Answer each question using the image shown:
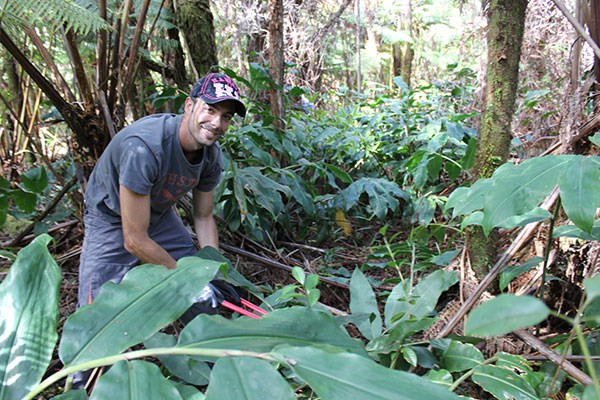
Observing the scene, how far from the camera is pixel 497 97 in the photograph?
1497mm

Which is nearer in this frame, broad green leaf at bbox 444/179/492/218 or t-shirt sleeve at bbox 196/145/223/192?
broad green leaf at bbox 444/179/492/218

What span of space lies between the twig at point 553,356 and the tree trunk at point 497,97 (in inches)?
12.1

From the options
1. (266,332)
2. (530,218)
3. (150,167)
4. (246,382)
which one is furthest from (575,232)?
(150,167)

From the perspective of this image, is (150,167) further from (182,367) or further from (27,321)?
(27,321)

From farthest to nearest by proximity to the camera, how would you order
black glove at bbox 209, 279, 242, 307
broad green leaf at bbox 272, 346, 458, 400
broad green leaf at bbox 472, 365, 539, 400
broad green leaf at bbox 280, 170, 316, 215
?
broad green leaf at bbox 280, 170, 316, 215 → black glove at bbox 209, 279, 242, 307 → broad green leaf at bbox 472, 365, 539, 400 → broad green leaf at bbox 272, 346, 458, 400

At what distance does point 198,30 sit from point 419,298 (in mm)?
2402

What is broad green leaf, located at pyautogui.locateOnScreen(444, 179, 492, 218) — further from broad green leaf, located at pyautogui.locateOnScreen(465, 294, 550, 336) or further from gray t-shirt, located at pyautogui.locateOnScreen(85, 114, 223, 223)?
gray t-shirt, located at pyautogui.locateOnScreen(85, 114, 223, 223)

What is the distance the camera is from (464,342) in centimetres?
138

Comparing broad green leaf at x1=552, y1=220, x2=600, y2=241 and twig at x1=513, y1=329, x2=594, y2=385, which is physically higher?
broad green leaf at x1=552, y1=220, x2=600, y2=241

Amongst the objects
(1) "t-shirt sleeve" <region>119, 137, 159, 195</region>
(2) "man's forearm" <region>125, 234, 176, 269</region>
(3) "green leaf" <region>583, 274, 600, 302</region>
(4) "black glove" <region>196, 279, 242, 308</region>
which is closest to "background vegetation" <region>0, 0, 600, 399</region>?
(3) "green leaf" <region>583, 274, 600, 302</region>

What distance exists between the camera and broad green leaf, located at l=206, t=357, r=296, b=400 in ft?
1.92

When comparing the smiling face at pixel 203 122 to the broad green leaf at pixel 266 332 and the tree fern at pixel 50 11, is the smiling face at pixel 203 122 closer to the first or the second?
the tree fern at pixel 50 11

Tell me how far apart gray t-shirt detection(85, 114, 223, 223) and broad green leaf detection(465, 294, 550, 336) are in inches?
56.6

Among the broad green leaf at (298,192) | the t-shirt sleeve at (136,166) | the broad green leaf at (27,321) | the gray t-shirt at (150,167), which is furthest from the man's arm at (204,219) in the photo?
the broad green leaf at (27,321)
